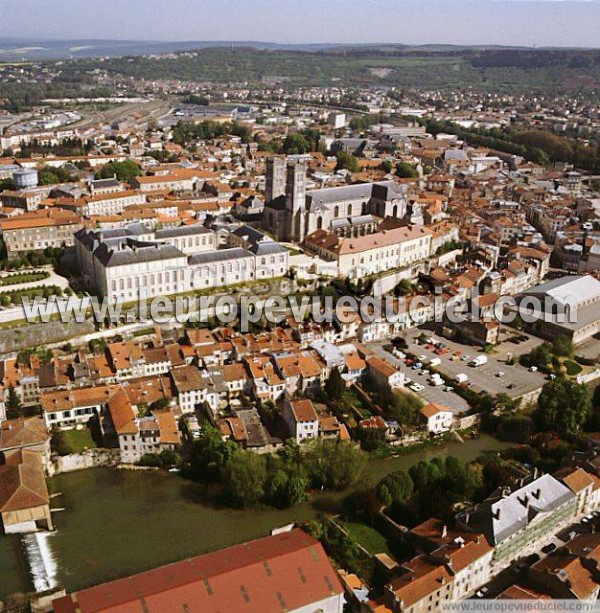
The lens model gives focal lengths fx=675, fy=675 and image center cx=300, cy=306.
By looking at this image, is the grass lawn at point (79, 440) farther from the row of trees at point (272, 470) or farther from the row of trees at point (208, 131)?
the row of trees at point (208, 131)

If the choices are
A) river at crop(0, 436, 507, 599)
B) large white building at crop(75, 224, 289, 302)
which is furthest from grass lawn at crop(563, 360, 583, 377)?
large white building at crop(75, 224, 289, 302)

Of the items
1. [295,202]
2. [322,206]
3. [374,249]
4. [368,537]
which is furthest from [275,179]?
[368,537]

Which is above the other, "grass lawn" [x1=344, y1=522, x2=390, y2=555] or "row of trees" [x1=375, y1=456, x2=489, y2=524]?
"row of trees" [x1=375, y1=456, x2=489, y2=524]

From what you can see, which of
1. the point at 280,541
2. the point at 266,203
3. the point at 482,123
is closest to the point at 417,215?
the point at 266,203

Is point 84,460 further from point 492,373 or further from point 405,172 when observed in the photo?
point 405,172

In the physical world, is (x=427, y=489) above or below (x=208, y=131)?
below

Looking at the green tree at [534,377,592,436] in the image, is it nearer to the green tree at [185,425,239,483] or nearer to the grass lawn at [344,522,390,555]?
the grass lawn at [344,522,390,555]

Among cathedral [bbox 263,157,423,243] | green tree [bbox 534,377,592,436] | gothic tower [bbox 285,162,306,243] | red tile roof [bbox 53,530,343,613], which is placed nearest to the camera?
red tile roof [bbox 53,530,343,613]
